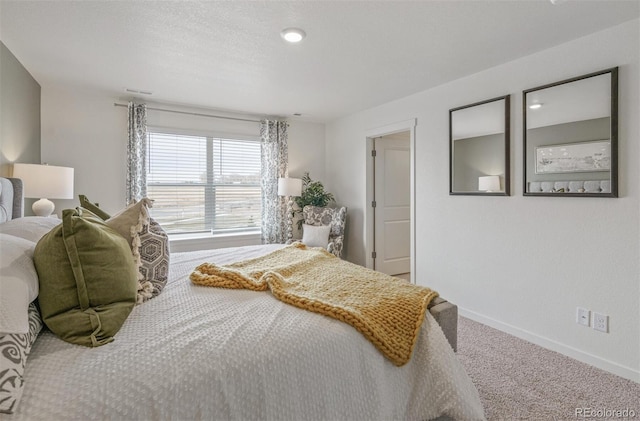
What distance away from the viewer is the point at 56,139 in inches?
145

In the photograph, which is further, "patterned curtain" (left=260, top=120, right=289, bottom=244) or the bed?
"patterned curtain" (left=260, top=120, right=289, bottom=244)

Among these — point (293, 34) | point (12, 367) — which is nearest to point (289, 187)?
point (293, 34)

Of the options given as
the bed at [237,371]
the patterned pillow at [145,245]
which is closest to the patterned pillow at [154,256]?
the patterned pillow at [145,245]

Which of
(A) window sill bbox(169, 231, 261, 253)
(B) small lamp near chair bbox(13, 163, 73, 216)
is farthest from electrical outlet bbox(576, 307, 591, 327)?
(B) small lamp near chair bbox(13, 163, 73, 216)

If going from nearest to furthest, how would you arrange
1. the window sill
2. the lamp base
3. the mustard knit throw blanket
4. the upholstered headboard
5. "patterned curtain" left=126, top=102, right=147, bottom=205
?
the mustard knit throw blanket < the upholstered headboard < the lamp base < "patterned curtain" left=126, top=102, right=147, bottom=205 < the window sill

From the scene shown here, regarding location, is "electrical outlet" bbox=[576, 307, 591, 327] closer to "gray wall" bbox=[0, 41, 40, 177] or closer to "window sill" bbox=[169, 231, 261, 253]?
"window sill" bbox=[169, 231, 261, 253]

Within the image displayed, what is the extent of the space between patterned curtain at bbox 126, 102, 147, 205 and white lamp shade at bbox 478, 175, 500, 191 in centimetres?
385

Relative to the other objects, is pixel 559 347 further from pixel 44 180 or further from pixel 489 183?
pixel 44 180

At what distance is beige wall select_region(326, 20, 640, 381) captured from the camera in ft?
7.37

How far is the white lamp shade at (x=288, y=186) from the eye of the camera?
4.65m

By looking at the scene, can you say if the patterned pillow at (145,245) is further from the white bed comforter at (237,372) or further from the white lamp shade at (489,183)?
the white lamp shade at (489,183)

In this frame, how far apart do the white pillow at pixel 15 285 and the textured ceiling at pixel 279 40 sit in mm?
1662

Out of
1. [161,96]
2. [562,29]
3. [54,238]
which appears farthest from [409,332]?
[161,96]

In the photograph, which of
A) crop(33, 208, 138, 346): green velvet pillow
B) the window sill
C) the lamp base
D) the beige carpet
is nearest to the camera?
crop(33, 208, 138, 346): green velvet pillow
